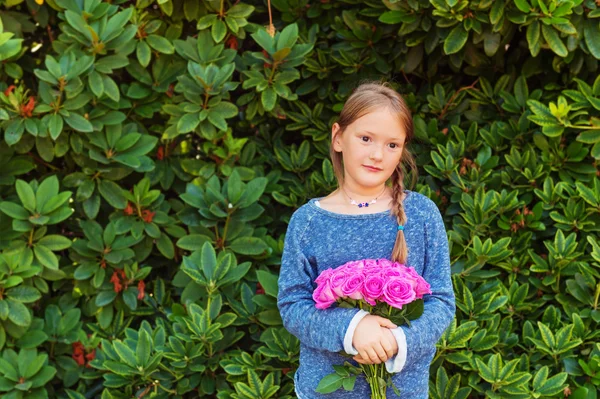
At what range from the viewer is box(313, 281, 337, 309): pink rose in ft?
6.75

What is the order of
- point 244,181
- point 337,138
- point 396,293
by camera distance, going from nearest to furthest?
point 396,293
point 337,138
point 244,181

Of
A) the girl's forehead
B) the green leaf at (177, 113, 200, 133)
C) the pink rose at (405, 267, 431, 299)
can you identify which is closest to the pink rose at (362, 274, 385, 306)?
the pink rose at (405, 267, 431, 299)

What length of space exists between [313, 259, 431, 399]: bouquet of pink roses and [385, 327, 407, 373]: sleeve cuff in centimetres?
4

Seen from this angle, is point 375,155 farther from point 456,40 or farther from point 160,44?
point 160,44

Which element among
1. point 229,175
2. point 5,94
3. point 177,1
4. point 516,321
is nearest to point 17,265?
point 5,94

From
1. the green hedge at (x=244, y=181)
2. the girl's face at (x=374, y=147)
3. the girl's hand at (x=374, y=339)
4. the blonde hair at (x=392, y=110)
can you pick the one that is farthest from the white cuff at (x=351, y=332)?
the green hedge at (x=244, y=181)

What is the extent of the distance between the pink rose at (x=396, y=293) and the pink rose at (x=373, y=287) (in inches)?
0.6

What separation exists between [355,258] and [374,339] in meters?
0.28

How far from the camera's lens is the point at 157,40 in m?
3.25

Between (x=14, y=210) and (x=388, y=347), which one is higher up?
(x=388, y=347)

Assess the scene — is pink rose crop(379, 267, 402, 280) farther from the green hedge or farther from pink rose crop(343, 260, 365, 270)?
the green hedge

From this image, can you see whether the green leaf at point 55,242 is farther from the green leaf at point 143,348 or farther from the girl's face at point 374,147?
the girl's face at point 374,147

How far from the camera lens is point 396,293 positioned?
1978 millimetres

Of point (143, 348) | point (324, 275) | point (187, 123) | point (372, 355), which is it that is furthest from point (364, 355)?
point (187, 123)
